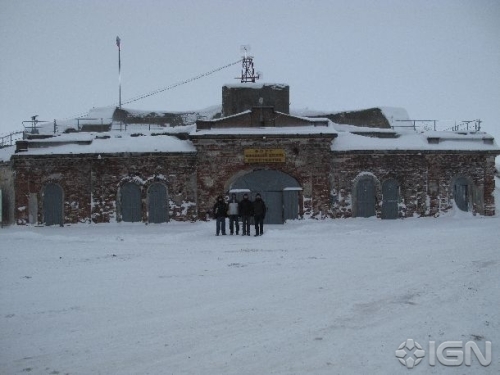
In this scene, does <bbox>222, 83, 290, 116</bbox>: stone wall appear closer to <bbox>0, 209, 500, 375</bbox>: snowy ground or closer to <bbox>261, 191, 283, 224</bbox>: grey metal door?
<bbox>261, 191, 283, 224</bbox>: grey metal door

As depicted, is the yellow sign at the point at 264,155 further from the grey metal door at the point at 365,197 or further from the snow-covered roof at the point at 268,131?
the grey metal door at the point at 365,197

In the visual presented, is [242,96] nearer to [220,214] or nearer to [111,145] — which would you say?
[111,145]

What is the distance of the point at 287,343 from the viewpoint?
4082 millimetres

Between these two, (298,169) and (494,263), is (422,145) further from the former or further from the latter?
(494,263)

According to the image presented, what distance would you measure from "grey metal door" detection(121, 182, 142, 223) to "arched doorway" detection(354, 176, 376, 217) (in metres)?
10.00

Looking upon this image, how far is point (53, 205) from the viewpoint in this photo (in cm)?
1870

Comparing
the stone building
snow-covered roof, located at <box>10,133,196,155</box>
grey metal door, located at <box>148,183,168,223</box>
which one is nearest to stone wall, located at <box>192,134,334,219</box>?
the stone building

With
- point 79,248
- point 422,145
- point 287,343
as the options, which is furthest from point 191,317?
point 422,145

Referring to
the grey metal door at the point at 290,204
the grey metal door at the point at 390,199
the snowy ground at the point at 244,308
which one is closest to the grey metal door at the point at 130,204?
the grey metal door at the point at 290,204

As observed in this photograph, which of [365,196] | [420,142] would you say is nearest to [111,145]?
[365,196]

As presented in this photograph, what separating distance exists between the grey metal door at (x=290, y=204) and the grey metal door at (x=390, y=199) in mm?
4240

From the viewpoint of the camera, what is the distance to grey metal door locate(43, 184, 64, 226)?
18641 mm

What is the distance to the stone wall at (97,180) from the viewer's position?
18578mm

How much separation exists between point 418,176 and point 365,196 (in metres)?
2.72
